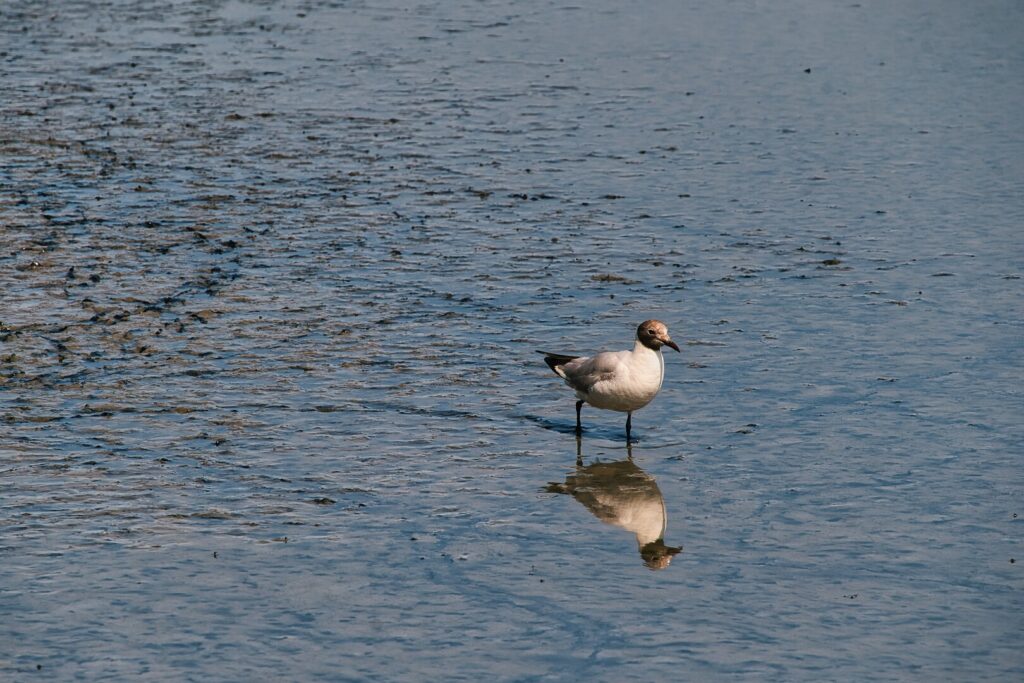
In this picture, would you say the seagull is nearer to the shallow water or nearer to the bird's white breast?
the bird's white breast

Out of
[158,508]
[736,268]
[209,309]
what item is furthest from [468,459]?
[736,268]

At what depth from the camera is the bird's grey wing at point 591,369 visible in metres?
12.0

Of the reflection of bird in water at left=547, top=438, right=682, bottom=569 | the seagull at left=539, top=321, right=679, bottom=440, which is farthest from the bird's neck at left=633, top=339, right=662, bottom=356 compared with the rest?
the reflection of bird in water at left=547, top=438, right=682, bottom=569

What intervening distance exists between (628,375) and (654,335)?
0.40 m

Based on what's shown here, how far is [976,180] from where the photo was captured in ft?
61.2

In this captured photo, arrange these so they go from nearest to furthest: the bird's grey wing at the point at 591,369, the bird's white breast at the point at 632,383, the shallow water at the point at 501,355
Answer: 1. the shallow water at the point at 501,355
2. the bird's white breast at the point at 632,383
3. the bird's grey wing at the point at 591,369

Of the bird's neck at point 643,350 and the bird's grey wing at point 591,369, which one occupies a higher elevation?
the bird's neck at point 643,350

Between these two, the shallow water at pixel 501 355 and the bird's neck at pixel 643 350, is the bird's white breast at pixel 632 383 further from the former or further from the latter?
the shallow water at pixel 501 355

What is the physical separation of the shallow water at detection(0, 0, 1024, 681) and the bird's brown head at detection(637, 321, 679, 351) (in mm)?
730

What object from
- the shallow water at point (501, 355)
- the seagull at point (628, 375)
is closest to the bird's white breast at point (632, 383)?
the seagull at point (628, 375)

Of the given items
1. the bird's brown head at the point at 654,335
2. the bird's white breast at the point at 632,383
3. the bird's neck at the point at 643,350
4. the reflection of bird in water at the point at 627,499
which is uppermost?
the bird's brown head at the point at 654,335

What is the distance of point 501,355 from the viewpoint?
1367 centimetres

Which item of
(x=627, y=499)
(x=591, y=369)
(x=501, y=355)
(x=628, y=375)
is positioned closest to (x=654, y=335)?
(x=628, y=375)

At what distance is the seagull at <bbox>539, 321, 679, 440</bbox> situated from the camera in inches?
469
